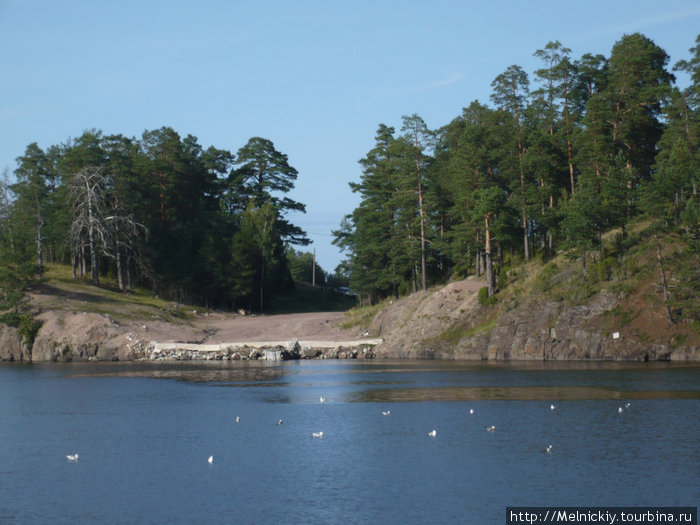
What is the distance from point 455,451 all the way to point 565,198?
59.0 m

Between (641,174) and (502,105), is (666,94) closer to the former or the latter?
(641,174)

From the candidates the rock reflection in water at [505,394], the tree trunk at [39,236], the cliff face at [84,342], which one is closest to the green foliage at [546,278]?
the rock reflection in water at [505,394]

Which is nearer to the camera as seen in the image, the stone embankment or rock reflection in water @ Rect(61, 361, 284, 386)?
rock reflection in water @ Rect(61, 361, 284, 386)

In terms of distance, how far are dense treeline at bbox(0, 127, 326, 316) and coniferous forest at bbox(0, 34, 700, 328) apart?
0.32 meters

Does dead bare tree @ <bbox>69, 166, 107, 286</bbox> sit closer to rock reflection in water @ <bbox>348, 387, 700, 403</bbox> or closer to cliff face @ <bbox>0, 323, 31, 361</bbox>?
cliff face @ <bbox>0, 323, 31, 361</bbox>

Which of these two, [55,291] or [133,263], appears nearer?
[55,291]

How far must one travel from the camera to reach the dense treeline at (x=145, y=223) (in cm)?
10950

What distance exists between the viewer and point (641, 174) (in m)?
90.2

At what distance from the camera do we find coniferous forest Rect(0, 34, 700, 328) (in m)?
81.7

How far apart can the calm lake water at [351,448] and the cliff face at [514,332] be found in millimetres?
8450

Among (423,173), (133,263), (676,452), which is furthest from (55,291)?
(676,452)

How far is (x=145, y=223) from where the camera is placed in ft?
383

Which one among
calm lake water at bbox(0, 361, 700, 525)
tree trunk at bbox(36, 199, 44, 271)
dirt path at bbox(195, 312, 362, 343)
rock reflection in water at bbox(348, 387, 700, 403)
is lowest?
calm lake water at bbox(0, 361, 700, 525)

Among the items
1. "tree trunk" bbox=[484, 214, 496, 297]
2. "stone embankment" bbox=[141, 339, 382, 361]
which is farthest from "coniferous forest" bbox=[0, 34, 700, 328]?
"stone embankment" bbox=[141, 339, 382, 361]
